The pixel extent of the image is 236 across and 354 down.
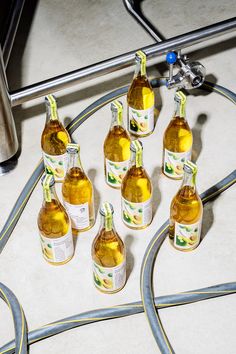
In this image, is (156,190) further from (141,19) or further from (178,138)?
(141,19)

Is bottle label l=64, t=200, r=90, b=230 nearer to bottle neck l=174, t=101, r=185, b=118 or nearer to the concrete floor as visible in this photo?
the concrete floor

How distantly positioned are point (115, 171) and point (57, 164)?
14 centimetres

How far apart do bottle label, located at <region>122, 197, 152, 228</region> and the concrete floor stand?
0.07 feet

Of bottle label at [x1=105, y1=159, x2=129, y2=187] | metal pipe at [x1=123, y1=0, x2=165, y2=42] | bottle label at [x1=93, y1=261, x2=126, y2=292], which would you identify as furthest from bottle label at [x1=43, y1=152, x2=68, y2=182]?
metal pipe at [x1=123, y1=0, x2=165, y2=42]

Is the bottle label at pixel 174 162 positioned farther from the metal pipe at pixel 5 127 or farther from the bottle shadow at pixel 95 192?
the metal pipe at pixel 5 127

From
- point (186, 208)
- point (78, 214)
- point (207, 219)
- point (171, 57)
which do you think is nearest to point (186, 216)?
point (186, 208)

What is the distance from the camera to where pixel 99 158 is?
1.54 metres

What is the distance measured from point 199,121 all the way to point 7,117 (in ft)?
1.63

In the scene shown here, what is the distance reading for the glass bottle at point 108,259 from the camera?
1.19 metres

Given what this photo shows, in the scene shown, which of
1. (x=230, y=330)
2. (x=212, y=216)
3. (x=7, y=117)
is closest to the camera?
(x=230, y=330)

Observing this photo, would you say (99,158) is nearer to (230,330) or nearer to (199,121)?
(199,121)

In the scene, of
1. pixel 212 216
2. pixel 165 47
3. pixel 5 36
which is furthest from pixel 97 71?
pixel 212 216

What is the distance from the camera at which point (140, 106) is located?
1.56m

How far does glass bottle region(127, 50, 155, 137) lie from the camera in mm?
1527
